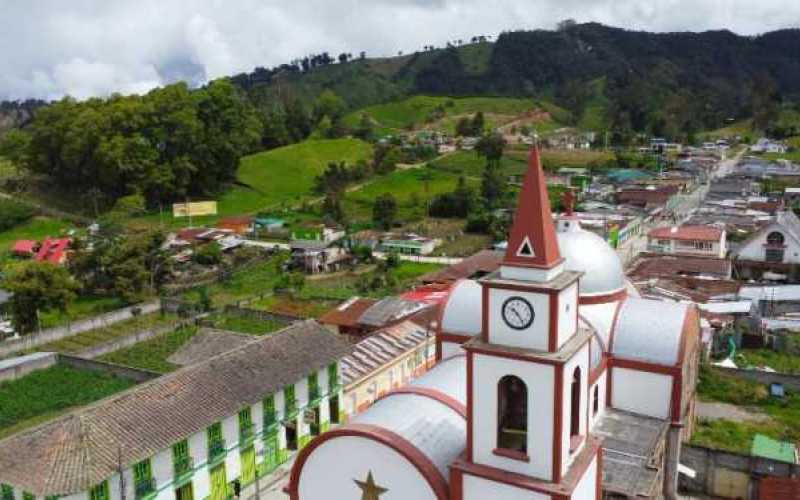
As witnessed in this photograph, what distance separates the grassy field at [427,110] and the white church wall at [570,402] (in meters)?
129

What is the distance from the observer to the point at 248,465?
24.0 meters

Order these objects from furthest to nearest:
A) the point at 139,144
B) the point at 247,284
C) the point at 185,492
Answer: the point at 139,144
the point at 247,284
the point at 185,492

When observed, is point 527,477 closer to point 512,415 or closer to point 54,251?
point 512,415

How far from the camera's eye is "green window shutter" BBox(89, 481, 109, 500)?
18844 mm

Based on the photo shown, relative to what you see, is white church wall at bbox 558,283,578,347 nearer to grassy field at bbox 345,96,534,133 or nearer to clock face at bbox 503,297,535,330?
clock face at bbox 503,297,535,330

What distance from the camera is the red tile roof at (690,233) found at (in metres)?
54.5

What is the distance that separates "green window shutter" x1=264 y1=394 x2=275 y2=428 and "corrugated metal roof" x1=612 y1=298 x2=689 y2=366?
1165 cm

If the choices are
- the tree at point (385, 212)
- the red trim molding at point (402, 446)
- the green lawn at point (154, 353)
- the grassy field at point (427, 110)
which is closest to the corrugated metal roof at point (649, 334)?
the red trim molding at point (402, 446)

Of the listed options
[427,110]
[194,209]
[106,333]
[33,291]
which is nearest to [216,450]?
[106,333]

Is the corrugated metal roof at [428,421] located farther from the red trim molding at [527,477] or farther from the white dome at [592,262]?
the white dome at [592,262]

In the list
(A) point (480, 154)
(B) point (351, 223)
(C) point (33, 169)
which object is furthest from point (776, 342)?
(C) point (33, 169)

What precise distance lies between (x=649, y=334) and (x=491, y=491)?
9.96 metres

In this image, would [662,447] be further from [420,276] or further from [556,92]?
[556,92]

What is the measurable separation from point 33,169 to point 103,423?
73.6 m
